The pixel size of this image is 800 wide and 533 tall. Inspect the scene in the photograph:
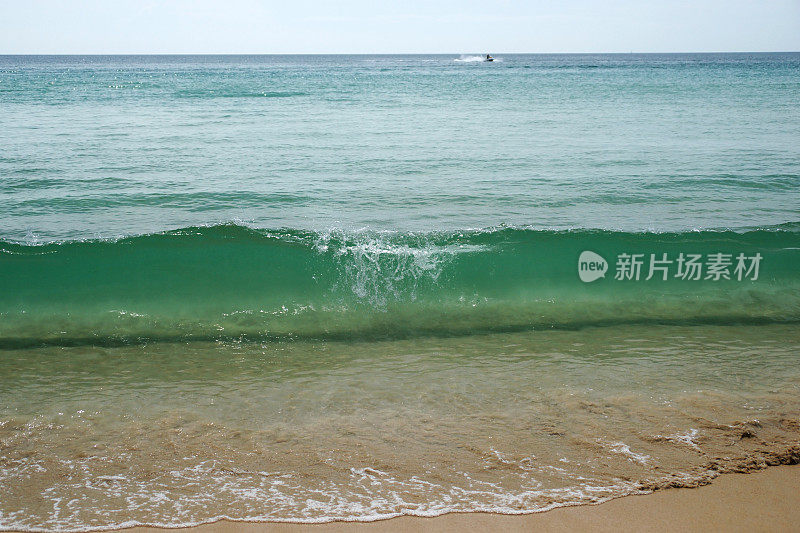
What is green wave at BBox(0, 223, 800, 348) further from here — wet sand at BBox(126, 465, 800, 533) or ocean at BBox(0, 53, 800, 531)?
wet sand at BBox(126, 465, 800, 533)

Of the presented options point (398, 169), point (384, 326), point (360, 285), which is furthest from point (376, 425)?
point (398, 169)

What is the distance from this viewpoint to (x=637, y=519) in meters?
3.33

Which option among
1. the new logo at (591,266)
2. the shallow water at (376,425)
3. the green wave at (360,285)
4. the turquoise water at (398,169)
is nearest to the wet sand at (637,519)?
the shallow water at (376,425)

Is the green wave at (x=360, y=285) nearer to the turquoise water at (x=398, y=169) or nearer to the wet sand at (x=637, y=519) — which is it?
the turquoise water at (x=398, y=169)

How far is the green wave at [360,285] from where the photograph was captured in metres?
6.73

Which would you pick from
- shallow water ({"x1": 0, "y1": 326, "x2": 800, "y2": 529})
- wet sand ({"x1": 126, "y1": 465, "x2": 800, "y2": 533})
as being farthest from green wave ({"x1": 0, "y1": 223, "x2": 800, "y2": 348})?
wet sand ({"x1": 126, "y1": 465, "x2": 800, "y2": 533})

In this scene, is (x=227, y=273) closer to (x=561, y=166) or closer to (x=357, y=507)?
(x=357, y=507)

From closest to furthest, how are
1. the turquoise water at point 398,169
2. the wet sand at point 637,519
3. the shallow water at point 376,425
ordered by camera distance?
the wet sand at point 637,519, the shallow water at point 376,425, the turquoise water at point 398,169

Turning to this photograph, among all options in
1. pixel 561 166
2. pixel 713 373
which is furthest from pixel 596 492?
pixel 561 166

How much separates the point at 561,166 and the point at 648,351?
830cm

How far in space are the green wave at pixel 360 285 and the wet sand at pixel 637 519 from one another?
3108 mm

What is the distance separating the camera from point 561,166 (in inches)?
523

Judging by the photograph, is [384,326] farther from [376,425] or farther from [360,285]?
[376,425]

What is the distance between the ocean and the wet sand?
0.30 feet
